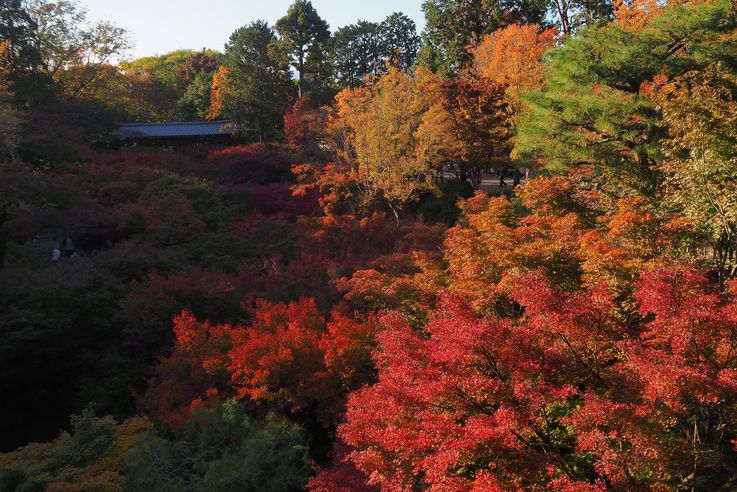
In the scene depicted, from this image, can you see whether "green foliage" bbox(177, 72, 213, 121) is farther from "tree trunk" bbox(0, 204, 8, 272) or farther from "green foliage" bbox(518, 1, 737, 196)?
"green foliage" bbox(518, 1, 737, 196)

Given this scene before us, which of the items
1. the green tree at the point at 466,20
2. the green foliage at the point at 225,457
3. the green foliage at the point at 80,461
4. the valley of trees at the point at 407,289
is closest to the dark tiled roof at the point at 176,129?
the valley of trees at the point at 407,289

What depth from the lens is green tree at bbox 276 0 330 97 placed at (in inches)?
1543

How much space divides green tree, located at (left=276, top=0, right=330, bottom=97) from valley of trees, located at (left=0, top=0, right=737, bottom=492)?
12.1 m

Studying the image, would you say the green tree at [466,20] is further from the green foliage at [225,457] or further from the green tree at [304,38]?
the green foliage at [225,457]

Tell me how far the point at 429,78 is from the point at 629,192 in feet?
47.5

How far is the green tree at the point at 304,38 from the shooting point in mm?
39188

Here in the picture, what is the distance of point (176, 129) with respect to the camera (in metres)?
37.4

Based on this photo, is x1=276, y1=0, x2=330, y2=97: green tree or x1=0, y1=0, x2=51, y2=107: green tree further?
x1=276, y1=0, x2=330, y2=97: green tree

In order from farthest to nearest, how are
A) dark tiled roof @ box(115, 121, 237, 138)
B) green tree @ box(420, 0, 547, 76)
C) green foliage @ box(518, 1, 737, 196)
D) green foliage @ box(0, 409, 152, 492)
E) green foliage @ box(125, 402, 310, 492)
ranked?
dark tiled roof @ box(115, 121, 237, 138) → green tree @ box(420, 0, 547, 76) → green foliage @ box(518, 1, 737, 196) → green foliage @ box(125, 402, 310, 492) → green foliage @ box(0, 409, 152, 492)

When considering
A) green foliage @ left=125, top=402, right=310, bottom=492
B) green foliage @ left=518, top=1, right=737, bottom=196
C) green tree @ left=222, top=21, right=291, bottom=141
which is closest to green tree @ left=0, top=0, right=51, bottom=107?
green tree @ left=222, top=21, right=291, bottom=141

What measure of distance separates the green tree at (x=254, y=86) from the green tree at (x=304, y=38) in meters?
3.21

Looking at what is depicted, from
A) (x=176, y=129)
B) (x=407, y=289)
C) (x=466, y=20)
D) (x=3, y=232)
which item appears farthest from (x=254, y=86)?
(x=407, y=289)

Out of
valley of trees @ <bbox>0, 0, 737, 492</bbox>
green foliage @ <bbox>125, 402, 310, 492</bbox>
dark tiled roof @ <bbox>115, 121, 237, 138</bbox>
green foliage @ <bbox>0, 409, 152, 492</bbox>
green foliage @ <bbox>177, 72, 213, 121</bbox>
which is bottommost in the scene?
green foliage @ <bbox>125, 402, 310, 492</bbox>

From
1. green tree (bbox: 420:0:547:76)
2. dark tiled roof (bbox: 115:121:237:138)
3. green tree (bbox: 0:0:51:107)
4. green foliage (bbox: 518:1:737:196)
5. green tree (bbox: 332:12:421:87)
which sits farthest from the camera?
green tree (bbox: 332:12:421:87)
